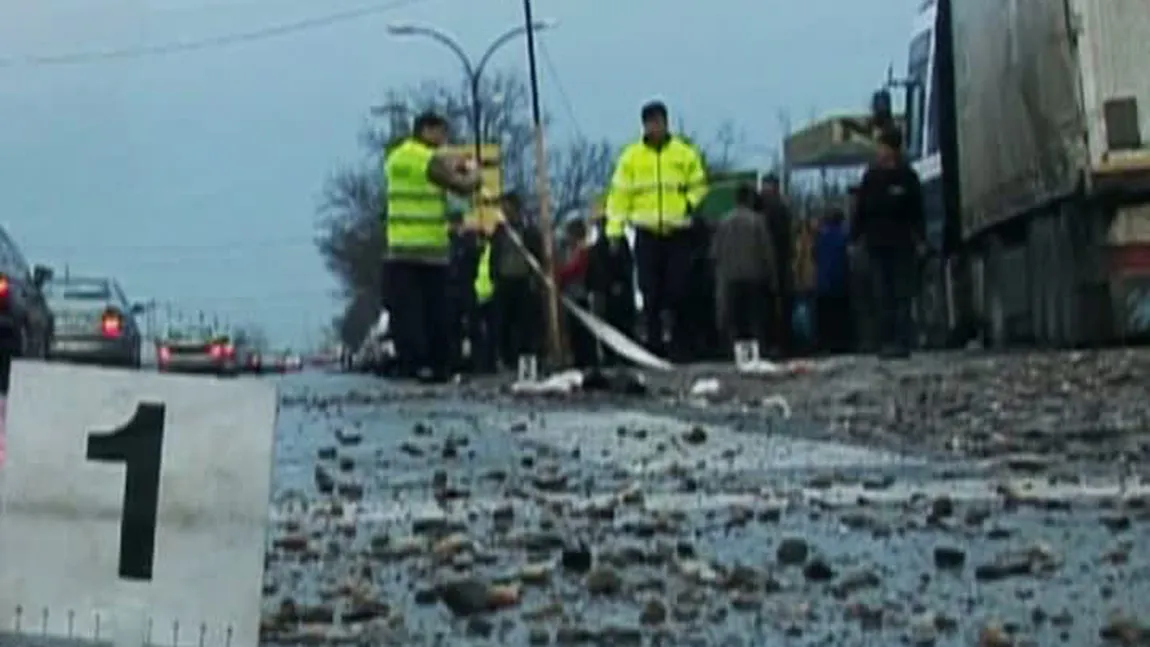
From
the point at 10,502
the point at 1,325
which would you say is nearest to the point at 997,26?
the point at 1,325

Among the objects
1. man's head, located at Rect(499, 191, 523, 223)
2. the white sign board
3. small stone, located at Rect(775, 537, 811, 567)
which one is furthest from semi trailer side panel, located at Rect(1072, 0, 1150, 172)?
the white sign board

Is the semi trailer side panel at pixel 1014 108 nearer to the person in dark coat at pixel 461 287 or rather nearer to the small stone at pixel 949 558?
the person in dark coat at pixel 461 287

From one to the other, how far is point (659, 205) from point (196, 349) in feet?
119

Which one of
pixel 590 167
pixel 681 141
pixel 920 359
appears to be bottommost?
pixel 920 359

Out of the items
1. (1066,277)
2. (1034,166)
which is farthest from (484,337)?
(1066,277)

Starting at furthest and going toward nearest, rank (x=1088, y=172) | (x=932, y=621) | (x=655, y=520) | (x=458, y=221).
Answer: (x=458, y=221) < (x=1088, y=172) < (x=655, y=520) < (x=932, y=621)

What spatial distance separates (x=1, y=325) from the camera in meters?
26.8

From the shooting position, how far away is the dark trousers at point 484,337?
103ft

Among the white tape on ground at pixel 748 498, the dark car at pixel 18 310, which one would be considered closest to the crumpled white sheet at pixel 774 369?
the dark car at pixel 18 310

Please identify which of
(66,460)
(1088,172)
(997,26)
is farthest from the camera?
(997,26)

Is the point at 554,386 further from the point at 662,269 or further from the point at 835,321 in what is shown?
the point at 835,321

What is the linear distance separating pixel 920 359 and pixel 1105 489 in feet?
43.1

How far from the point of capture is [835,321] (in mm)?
33344

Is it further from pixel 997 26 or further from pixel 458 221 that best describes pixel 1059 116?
pixel 458 221
